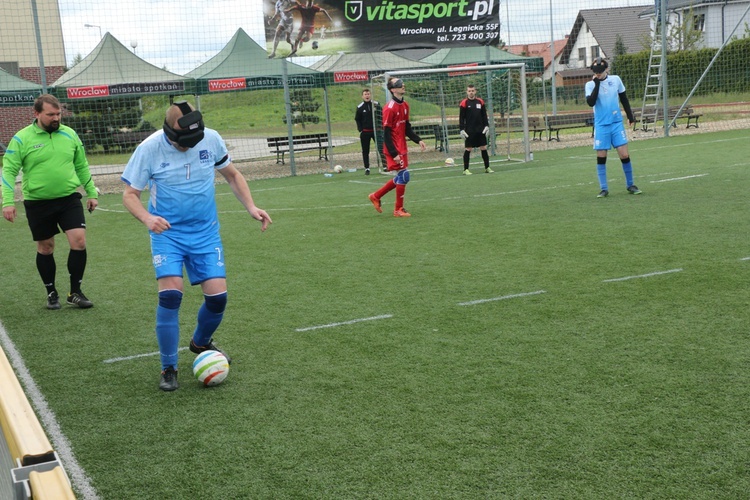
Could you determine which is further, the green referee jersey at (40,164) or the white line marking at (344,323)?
the green referee jersey at (40,164)

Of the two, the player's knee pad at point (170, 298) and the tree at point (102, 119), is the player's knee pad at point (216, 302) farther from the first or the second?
the tree at point (102, 119)

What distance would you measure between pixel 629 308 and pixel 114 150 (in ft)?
78.5

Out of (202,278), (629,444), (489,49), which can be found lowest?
(629,444)

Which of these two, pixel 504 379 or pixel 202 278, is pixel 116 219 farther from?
pixel 504 379

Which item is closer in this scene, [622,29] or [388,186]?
[388,186]

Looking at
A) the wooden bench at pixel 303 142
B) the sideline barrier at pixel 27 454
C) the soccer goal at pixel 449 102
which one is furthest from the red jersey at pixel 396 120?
the wooden bench at pixel 303 142

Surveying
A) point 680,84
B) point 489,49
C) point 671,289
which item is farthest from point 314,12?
point 671,289

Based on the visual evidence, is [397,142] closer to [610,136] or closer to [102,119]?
[610,136]

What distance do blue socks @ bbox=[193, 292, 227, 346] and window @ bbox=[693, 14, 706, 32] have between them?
154ft

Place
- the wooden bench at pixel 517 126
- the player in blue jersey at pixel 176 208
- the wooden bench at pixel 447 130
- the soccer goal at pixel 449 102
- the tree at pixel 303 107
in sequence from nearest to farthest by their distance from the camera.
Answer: the player in blue jersey at pixel 176 208
the soccer goal at pixel 449 102
the wooden bench at pixel 447 130
the wooden bench at pixel 517 126
the tree at pixel 303 107

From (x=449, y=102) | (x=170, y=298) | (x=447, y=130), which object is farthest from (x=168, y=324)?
(x=449, y=102)

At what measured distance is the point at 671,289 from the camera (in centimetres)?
676

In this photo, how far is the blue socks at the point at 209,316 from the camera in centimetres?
525

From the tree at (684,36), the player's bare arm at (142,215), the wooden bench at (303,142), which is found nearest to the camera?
the player's bare arm at (142,215)
